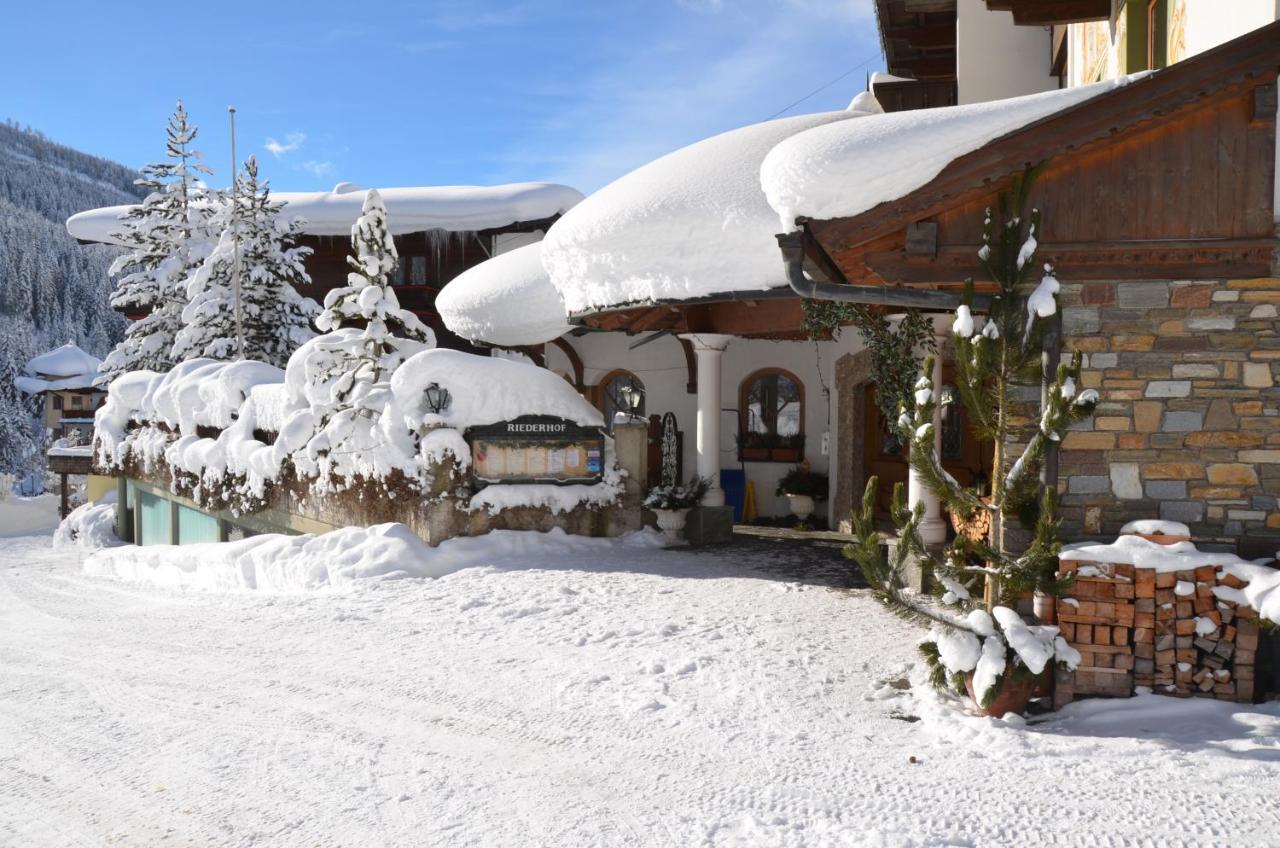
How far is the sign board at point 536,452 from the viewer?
10.7 m

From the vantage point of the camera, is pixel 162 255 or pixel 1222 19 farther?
pixel 162 255

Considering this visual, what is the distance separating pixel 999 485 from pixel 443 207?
22883 millimetres

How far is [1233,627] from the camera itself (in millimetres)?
5551

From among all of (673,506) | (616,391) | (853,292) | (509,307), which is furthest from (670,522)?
(853,292)

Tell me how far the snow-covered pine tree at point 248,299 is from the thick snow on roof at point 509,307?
26.8 feet

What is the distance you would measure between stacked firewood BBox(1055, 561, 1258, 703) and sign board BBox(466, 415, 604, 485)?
20.9 ft

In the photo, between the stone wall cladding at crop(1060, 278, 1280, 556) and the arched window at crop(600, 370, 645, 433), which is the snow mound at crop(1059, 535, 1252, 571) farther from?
the arched window at crop(600, 370, 645, 433)

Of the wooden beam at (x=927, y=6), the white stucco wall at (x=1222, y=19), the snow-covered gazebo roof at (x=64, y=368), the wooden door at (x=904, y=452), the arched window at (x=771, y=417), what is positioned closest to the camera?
the white stucco wall at (x=1222, y=19)

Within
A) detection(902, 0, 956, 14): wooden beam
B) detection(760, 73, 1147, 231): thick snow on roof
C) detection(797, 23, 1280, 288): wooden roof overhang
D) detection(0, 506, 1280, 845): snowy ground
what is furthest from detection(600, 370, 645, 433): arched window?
detection(797, 23, 1280, 288): wooden roof overhang

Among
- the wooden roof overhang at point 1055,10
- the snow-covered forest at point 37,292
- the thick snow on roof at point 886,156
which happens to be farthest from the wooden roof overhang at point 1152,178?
the snow-covered forest at point 37,292

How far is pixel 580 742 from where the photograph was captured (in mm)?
5234

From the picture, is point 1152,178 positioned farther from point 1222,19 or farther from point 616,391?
point 616,391

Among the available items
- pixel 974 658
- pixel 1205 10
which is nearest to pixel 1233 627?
pixel 974 658

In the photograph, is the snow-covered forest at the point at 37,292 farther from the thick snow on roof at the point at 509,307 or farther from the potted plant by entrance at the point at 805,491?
the potted plant by entrance at the point at 805,491
